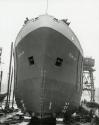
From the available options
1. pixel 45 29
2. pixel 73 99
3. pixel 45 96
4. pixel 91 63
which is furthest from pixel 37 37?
pixel 91 63

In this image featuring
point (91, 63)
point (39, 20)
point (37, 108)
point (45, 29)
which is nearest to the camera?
point (37, 108)

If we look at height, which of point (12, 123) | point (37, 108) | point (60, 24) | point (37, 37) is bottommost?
point (12, 123)

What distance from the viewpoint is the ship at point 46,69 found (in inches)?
407

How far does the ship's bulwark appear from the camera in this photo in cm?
1032

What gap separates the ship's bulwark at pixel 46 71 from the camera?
33.9ft

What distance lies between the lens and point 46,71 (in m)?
10.5

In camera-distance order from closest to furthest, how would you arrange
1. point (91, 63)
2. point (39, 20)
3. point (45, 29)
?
1. point (45, 29)
2. point (39, 20)
3. point (91, 63)

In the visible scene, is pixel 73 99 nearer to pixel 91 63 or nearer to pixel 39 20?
pixel 39 20

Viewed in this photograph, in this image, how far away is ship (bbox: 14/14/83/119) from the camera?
33.9 ft

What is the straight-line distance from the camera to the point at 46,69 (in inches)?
413

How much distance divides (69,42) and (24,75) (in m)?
2.67

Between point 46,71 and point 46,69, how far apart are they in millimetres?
89

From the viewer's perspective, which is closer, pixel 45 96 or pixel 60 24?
pixel 45 96

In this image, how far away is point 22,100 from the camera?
1152 centimetres
